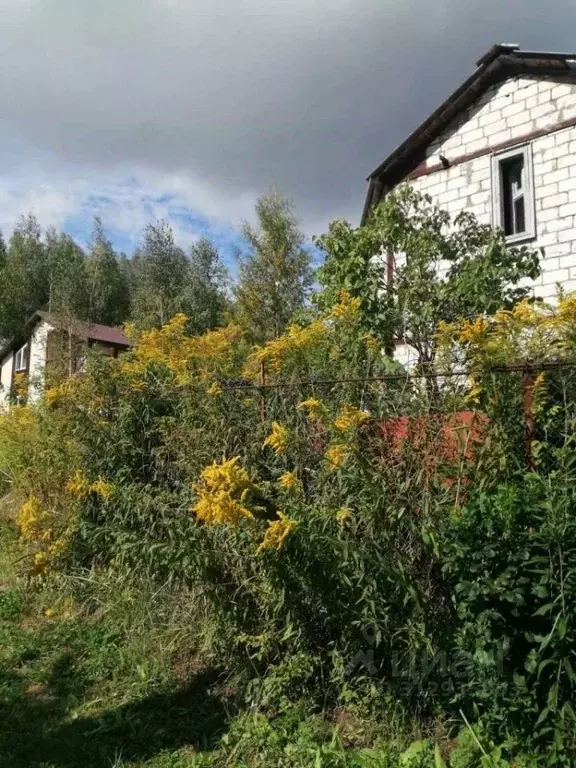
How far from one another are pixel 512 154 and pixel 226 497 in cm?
915

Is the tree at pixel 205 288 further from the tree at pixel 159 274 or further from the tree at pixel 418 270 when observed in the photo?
the tree at pixel 418 270

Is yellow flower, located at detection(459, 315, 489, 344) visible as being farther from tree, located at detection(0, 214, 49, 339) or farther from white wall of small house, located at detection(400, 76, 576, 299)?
tree, located at detection(0, 214, 49, 339)

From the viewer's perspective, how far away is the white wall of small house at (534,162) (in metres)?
9.86

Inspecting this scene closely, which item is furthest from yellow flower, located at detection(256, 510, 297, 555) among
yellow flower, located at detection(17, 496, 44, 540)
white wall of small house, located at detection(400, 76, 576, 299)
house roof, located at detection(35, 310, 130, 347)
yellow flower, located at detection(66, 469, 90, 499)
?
house roof, located at detection(35, 310, 130, 347)

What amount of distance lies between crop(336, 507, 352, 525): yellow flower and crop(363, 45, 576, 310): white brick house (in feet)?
24.0

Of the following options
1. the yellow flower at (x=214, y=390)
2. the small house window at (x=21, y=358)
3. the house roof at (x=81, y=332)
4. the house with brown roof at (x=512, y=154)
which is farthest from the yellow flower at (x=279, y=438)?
the small house window at (x=21, y=358)

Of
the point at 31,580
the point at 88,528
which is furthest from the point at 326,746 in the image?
the point at 31,580

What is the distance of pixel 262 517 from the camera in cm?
366

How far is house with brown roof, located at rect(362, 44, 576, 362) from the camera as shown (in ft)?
32.5

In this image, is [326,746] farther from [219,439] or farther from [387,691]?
[219,439]

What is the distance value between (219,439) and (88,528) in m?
1.18

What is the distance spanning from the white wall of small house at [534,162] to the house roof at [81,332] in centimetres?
937

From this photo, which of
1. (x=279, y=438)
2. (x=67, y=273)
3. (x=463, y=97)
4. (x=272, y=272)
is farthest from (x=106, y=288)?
(x=279, y=438)

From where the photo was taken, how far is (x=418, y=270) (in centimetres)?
728
